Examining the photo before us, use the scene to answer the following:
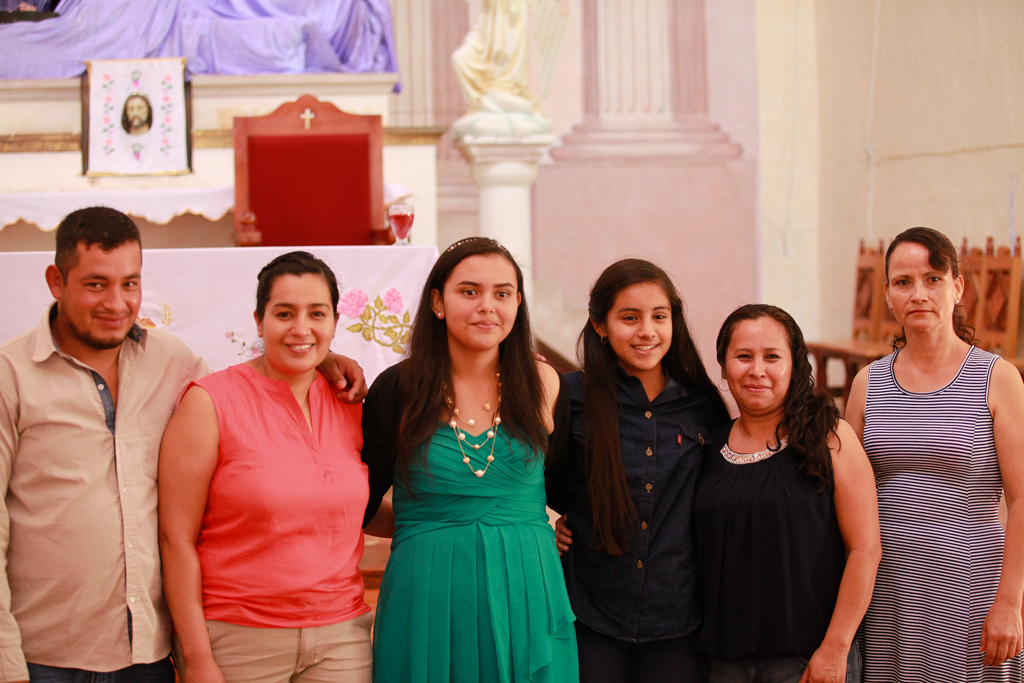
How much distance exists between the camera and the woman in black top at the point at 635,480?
1737mm

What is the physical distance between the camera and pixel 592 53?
7328 mm

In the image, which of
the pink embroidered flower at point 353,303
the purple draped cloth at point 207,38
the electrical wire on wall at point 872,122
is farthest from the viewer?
the electrical wire on wall at point 872,122

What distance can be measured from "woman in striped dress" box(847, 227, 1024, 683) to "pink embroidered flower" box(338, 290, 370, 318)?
169 cm

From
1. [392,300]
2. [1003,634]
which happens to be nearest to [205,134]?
[392,300]

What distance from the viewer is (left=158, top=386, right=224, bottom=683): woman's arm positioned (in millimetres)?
1521

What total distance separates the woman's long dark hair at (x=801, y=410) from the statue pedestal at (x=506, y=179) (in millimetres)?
3972

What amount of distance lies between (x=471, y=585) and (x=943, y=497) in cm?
96

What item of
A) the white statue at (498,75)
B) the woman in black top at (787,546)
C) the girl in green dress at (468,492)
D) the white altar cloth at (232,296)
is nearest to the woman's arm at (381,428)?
the girl in green dress at (468,492)

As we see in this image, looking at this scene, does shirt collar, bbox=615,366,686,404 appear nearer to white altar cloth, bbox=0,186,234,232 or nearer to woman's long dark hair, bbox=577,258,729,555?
woman's long dark hair, bbox=577,258,729,555

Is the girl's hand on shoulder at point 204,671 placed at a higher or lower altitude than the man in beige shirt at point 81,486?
lower

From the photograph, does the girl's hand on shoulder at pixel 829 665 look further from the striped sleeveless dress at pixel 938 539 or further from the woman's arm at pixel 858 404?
the woman's arm at pixel 858 404

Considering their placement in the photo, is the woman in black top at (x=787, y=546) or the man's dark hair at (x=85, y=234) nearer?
the man's dark hair at (x=85, y=234)

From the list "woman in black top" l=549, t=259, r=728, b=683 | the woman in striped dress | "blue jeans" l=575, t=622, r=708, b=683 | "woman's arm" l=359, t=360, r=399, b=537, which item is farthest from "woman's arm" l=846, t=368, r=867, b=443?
"woman's arm" l=359, t=360, r=399, b=537

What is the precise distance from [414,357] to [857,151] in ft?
20.4
